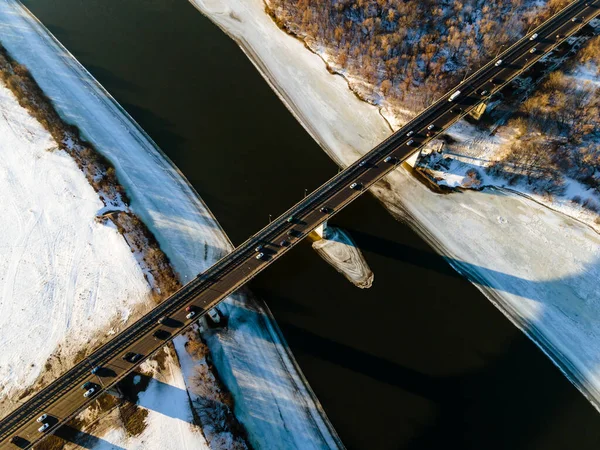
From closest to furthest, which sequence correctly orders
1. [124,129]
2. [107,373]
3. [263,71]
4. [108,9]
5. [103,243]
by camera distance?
1. [107,373]
2. [103,243]
3. [124,129]
4. [263,71]
5. [108,9]

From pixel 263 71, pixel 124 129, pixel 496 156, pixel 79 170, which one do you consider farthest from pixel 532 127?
pixel 79 170

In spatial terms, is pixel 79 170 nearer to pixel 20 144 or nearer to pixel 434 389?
pixel 20 144

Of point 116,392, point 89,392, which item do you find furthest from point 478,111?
point 89,392

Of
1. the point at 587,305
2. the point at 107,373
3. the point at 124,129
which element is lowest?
the point at 587,305

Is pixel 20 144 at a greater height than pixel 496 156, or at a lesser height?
greater

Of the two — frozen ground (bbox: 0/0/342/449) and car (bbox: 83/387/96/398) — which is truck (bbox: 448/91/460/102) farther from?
car (bbox: 83/387/96/398)

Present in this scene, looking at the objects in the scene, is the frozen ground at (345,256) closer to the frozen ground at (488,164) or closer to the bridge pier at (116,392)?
the frozen ground at (488,164)

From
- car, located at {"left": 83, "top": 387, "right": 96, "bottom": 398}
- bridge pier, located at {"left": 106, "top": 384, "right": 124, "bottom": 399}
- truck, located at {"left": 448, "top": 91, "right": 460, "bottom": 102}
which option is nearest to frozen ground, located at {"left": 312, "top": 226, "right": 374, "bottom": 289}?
truck, located at {"left": 448, "top": 91, "right": 460, "bottom": 102}
